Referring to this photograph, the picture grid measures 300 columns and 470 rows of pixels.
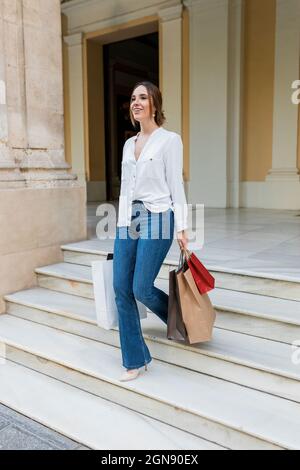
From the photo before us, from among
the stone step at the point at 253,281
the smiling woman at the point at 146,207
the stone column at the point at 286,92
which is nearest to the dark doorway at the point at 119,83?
the stone column at the point at 286,92

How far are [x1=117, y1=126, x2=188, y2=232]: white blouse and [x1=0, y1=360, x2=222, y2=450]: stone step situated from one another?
3.99ft

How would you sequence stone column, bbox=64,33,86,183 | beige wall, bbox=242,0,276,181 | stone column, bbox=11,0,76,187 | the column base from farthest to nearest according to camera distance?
stone column, bbox=64,33,86,183, beige wall, bbox=242,0,276,181, stone column, bbox=11,0,76,187, the column base

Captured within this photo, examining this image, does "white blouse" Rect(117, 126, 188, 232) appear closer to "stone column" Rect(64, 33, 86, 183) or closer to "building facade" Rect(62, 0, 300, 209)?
"building facade" Rect(62, 0, 300, 209)

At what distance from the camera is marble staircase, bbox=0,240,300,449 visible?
271 centimetres

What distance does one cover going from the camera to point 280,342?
10.6 feet

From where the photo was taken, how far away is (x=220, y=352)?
312 cm

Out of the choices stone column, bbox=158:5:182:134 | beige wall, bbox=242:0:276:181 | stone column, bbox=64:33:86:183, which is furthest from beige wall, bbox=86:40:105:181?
beige wall, bbox=242:0:276:181

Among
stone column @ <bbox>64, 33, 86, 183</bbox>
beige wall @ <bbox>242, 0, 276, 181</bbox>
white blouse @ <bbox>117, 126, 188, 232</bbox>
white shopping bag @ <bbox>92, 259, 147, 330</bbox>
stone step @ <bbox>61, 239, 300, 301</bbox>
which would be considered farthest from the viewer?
stone column @ <bbox>64, 33, 86, 183</bbox>

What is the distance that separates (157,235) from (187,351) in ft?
3.02

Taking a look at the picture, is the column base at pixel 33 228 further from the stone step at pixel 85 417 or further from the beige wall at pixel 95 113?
the beige wall at pixel 95 113

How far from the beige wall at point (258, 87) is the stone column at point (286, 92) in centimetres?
17

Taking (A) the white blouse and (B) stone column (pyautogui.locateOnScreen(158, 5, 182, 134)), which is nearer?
(A) the white blouse

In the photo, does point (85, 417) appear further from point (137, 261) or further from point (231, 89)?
point (231, 89)
